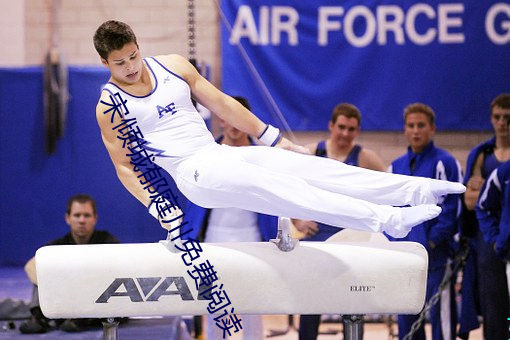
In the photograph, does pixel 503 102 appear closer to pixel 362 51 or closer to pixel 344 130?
pixel 344 130

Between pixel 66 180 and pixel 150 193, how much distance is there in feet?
14.8

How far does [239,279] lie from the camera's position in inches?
153

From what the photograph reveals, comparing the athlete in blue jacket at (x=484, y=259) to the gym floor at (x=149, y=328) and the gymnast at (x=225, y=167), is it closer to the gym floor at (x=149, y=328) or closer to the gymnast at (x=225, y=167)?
the gym floor at (x=149, y=328)

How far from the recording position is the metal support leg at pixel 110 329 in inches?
157

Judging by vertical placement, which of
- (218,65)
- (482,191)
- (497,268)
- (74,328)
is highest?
(218,65)

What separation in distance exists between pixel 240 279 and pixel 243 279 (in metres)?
0.01

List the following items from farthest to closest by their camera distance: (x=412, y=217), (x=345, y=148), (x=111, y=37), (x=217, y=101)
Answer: (x=345, y=148) → (x=217, y=101) → (x=111, y=37) → (x=412, y=217)

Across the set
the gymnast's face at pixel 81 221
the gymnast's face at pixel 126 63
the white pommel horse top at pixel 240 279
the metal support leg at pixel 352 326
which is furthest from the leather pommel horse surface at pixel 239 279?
the gymnast's face at pixel 81 221

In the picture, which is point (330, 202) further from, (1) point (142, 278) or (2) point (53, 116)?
(2) point (53, 116)

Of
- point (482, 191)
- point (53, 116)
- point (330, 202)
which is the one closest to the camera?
point (330, 202)

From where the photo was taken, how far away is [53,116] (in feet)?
26.5

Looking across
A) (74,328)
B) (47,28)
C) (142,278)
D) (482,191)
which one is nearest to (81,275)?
(142,278)

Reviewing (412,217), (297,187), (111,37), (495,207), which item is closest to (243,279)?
(297,187)

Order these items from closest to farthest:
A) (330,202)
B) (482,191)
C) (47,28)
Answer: (330,202)
(482,191)
(47,28)
